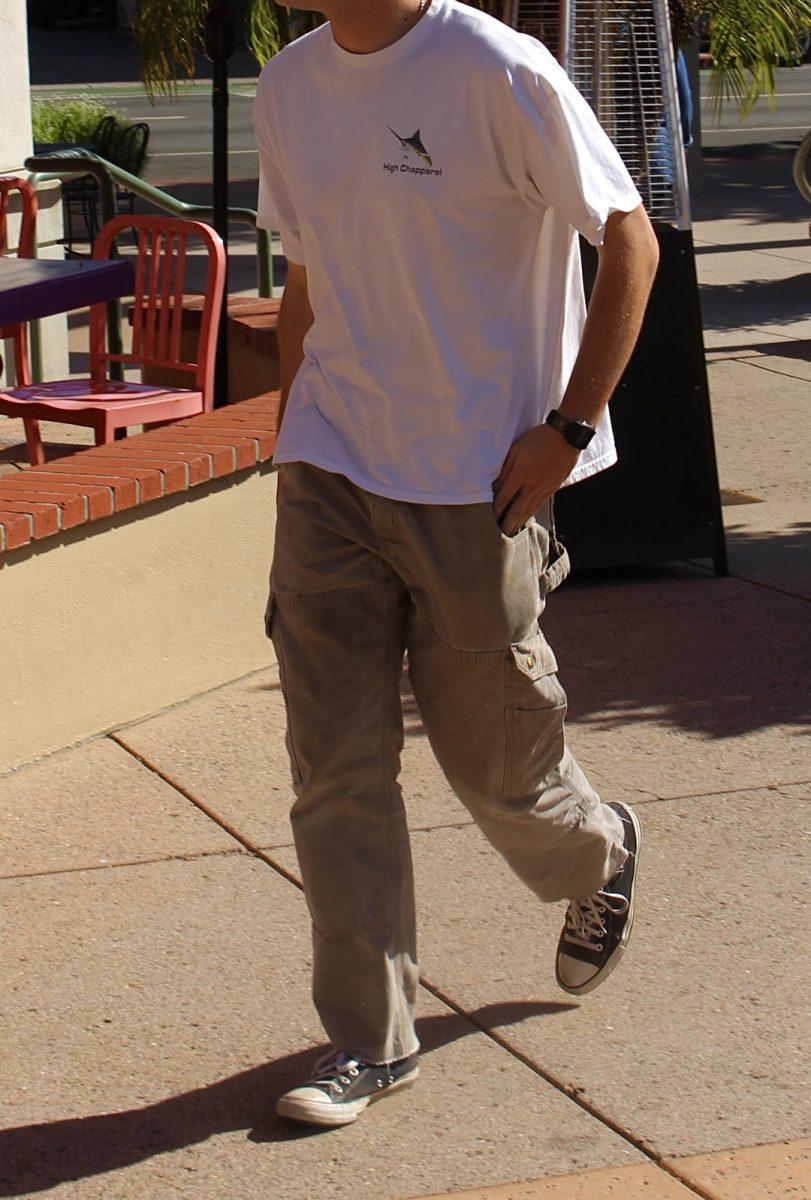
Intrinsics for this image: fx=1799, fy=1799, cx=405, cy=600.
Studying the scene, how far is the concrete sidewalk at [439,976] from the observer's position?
298 centimetres

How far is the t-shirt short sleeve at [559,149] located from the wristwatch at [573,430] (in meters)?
0.29

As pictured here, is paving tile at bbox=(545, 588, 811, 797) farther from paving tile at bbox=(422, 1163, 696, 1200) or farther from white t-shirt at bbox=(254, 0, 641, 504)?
white t-shirt at bbox=(254, 0, 641, 504)

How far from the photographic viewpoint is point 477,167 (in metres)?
2.74

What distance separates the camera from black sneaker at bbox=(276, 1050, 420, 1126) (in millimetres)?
3033

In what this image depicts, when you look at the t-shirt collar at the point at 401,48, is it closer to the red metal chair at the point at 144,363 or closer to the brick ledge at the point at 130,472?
the brick ledge at the point at 130,472

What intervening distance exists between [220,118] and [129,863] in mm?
3263

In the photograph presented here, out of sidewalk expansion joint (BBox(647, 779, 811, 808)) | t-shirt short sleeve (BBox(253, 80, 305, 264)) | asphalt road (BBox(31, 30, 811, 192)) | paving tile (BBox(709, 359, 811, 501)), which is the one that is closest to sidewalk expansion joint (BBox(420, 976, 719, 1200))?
sidewalk expansion joint (BBox(647, 779, 811, 808))

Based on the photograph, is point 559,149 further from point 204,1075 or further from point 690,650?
point 690,650

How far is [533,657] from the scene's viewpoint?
3.02 metres

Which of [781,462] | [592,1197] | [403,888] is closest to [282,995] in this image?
[403,888]

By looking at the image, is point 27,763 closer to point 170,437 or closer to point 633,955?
point 170,437

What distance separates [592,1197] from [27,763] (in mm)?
2219

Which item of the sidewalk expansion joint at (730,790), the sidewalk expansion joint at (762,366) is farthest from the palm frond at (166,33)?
the sidewalk expansion joint at (730,790)

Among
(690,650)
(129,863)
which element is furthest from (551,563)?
(690,650)
